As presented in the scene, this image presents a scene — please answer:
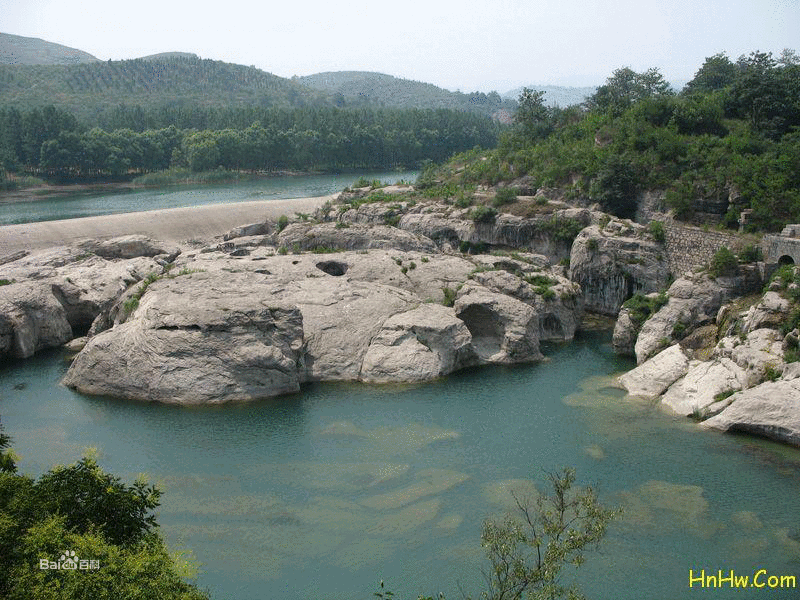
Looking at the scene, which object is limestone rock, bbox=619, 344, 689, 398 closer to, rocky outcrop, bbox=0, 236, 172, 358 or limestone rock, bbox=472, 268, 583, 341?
limestone rock, bbox=472, 268, 583, 341

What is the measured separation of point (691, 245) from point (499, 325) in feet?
41.4

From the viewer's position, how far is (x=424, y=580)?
2112 cm

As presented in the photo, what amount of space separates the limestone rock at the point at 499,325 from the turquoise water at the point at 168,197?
49.6 metres

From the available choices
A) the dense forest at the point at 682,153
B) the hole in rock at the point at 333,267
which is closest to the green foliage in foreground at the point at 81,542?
the hole in rock at the point at 333,267

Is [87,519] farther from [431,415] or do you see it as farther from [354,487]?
[431,415]

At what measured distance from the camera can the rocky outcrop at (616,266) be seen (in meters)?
42.8

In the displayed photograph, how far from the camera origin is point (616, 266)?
43219 mm

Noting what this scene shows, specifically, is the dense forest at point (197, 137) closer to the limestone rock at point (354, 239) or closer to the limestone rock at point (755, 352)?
the limestone rock at point (354, 239)

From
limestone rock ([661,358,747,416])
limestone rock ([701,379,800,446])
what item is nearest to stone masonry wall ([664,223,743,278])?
limestone rock ([661,358,747,416])

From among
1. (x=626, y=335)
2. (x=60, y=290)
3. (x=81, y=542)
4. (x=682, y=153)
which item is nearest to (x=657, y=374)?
(x=626, y=335)

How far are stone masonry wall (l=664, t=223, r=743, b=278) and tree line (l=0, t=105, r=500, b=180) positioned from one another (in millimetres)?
72081

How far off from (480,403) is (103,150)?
78702 mm

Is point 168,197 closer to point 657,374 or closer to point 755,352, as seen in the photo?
point 657,374

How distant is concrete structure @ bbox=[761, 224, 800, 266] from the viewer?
36.1m
